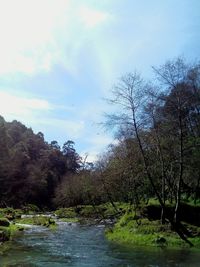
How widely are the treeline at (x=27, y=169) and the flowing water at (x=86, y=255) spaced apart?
57.8 m

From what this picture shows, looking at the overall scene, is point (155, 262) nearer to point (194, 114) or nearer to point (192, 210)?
point (192, 210)

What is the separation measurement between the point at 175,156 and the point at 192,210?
15.6 ft

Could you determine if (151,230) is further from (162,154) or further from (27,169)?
(27,169)

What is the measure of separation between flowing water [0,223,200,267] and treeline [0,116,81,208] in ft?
190

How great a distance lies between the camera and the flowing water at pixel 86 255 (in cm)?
2170

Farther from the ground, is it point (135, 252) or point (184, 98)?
point (184, 98)

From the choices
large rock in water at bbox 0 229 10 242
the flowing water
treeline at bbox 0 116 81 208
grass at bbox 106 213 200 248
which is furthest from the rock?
treeline at bbox 0 116 81 208

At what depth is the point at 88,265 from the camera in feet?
70.5

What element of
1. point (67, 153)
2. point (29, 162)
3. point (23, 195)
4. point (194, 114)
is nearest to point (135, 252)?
point (194, 114)

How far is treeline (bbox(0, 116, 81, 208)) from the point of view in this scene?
321 feet

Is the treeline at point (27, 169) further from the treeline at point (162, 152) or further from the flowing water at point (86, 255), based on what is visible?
the flowing water at point (86, 255)

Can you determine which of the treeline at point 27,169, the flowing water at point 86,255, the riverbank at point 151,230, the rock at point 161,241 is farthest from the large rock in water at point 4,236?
the treeline at point 27,169

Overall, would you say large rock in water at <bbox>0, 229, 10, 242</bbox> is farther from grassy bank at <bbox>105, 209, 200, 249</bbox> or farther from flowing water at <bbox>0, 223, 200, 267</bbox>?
grassy bank at <bbox>105, 209, 200, 249</bbox>

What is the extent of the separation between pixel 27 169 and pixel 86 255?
85.7 metres
